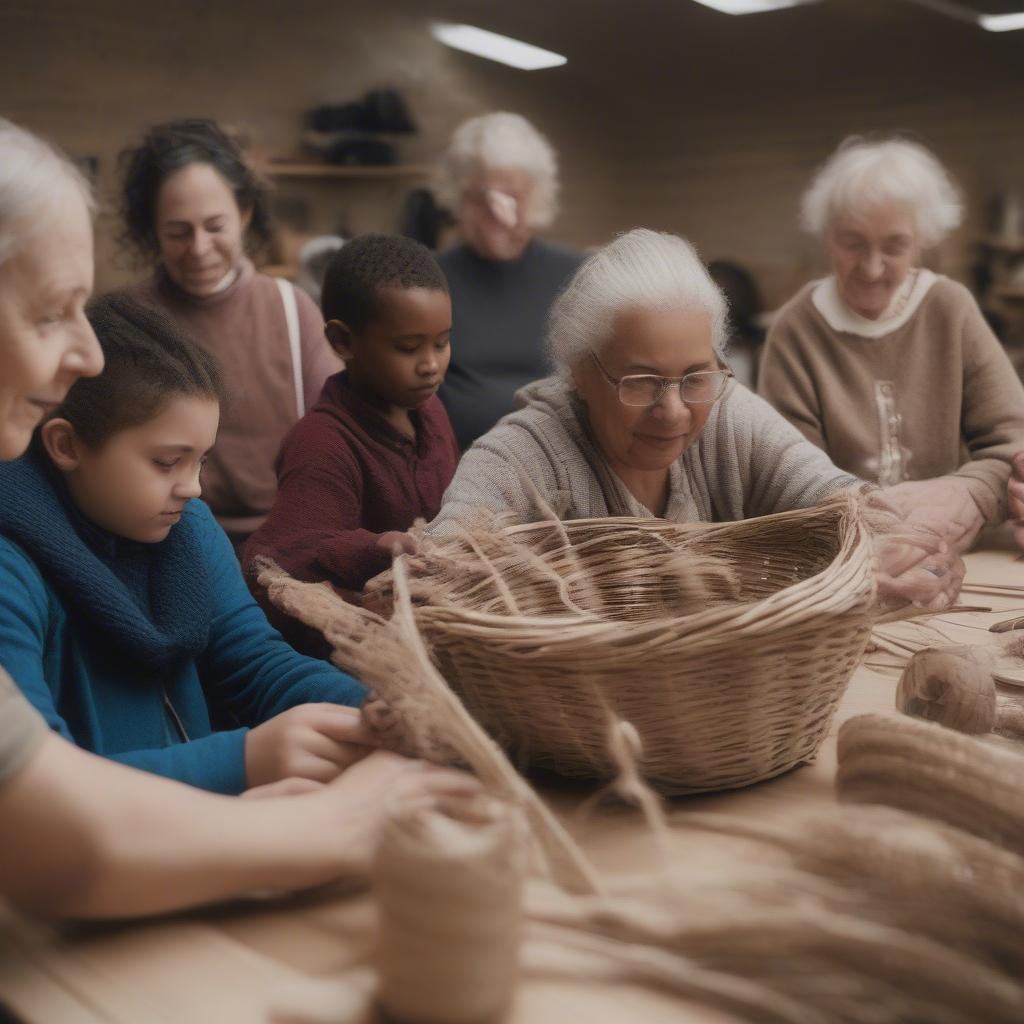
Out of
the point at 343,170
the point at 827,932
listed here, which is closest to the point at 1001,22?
the point at 343,170

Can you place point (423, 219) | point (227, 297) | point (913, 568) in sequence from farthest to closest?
point (423, 219)
point (227, 297)
point (913, 568)

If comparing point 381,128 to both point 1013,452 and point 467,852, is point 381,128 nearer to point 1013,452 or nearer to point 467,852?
point 1013,452

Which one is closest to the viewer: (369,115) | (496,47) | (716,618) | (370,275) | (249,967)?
(249,967)

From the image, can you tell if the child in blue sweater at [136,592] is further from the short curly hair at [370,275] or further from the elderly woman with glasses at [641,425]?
the short curly hair at [370,275]

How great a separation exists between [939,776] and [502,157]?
217 centimetres

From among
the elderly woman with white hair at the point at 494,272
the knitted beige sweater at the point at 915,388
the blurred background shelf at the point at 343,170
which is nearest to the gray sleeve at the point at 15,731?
the knitted beige sweater at the point at 915,388

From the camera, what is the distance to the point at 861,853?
2.18 feet

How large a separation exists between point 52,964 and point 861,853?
0.50 m

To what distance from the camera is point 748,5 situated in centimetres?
640

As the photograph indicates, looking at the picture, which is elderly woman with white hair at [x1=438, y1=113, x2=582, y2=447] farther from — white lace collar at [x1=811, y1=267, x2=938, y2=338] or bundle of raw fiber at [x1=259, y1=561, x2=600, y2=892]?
bundle of raw fiber at [x1=259, y1=561, x2=600, y2=892]

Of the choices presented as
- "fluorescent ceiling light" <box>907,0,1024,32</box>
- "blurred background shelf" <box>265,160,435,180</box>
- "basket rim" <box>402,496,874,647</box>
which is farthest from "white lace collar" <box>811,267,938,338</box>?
"fluorescent ceiling light" <box>907,0,1024,32</box>

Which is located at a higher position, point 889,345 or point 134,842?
point 889,345

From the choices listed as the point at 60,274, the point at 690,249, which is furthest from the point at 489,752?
the point at 690,249

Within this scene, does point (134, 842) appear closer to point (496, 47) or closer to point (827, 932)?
point (827, 932)
